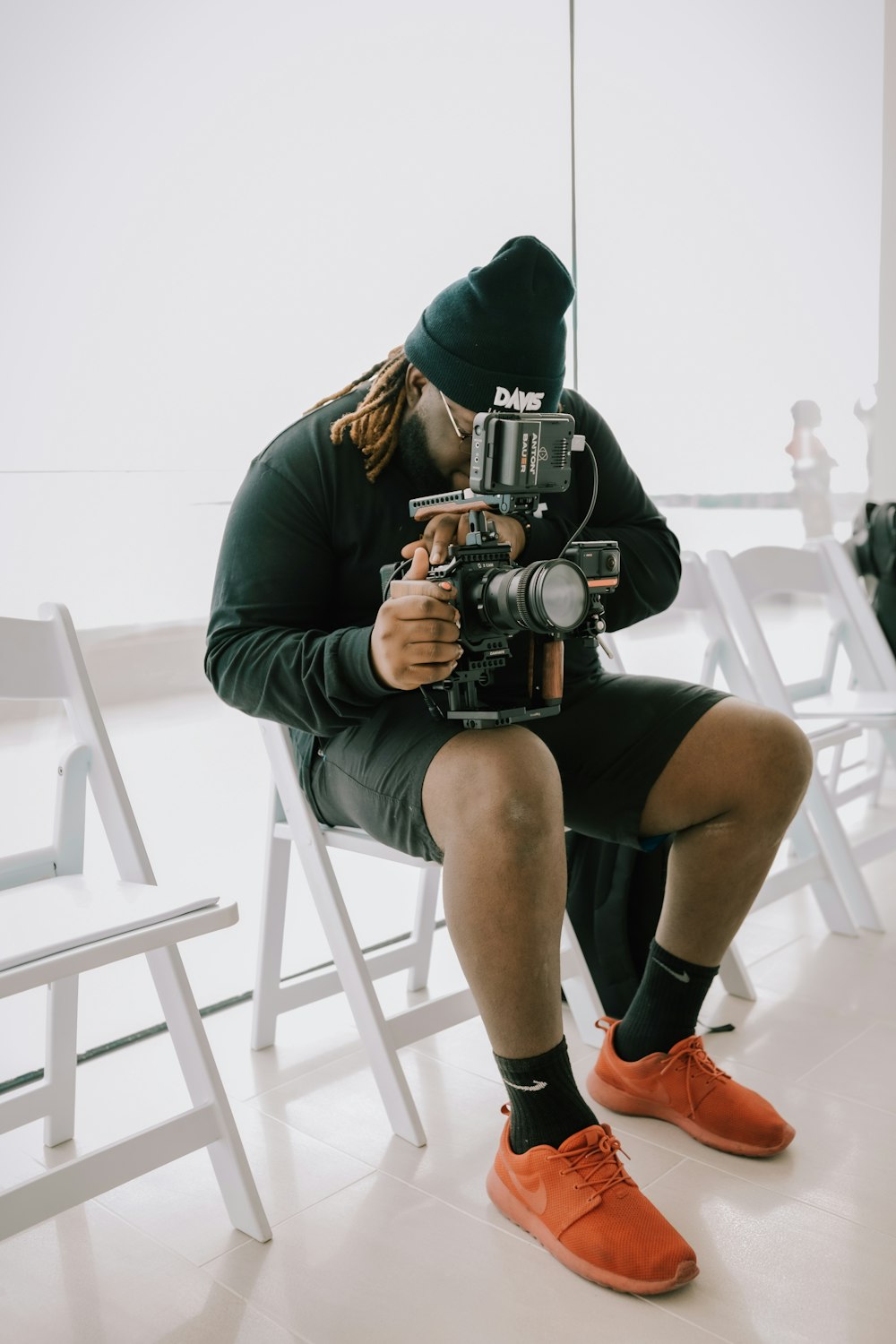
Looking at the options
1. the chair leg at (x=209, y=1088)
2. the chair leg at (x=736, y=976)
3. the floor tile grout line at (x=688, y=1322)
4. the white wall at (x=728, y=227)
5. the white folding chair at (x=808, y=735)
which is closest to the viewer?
the floor tile grout line at (x=688, y=1322)

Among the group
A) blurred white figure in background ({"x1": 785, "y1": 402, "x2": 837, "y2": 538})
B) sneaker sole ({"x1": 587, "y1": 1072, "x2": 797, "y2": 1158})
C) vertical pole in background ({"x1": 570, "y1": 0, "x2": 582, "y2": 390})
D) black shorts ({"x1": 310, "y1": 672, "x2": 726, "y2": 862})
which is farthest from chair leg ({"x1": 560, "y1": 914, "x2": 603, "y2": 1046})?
blurred white figure in background ({"x1": 785, "y1": 402, "x2": 837, "y2": 538})

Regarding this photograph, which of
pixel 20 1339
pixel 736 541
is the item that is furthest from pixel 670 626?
pixel 20 1339

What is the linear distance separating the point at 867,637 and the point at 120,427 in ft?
6.17

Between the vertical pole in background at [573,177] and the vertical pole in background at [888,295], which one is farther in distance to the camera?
the vertical pole in background at [888,295]

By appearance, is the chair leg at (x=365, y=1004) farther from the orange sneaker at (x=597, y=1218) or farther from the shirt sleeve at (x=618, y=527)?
the shirt sleeve at (x=618, y=527)

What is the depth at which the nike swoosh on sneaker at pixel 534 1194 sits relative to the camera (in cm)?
129

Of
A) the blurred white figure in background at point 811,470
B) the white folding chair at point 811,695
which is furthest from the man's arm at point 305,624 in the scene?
the blurred white figure in background at point 811,470

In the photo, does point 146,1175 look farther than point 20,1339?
Yes

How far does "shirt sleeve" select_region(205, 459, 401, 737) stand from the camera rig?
0.11 m

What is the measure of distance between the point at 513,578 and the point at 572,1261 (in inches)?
30.7

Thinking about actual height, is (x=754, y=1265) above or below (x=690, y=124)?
below

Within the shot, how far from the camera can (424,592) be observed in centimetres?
126

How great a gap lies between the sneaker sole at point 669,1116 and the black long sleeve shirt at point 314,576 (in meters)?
0.61

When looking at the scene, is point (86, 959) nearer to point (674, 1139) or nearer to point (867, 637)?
point (674, 1139)
